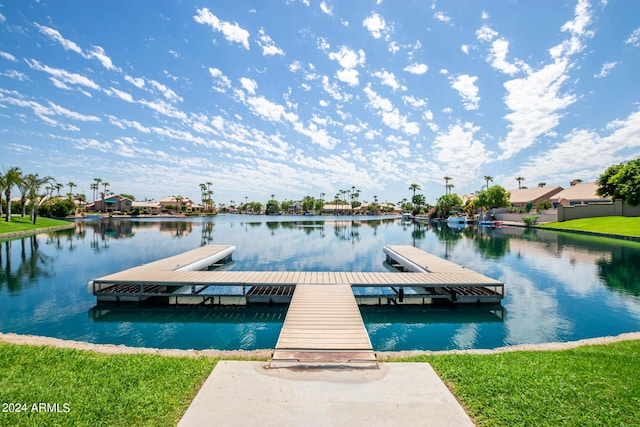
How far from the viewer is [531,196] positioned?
81062mm

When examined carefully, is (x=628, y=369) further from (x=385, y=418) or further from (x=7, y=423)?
(x=7, y=423)

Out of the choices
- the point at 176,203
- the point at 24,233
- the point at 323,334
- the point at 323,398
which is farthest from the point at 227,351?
the point at 176,203

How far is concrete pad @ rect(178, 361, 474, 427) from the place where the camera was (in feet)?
14.3

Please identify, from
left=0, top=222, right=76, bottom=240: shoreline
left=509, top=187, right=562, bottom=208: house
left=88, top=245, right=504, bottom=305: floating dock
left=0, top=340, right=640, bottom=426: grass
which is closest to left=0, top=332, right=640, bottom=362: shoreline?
left=0, top=340, right=640, bottom=426: grass

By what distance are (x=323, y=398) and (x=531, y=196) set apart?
95786 mm

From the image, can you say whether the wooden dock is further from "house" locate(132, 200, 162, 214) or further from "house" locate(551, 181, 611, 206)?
"house" locate(132, 200, 162, 214)

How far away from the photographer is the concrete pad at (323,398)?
14.3 ft

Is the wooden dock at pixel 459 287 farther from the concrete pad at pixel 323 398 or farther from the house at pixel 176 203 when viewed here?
the house at pixel 176 203

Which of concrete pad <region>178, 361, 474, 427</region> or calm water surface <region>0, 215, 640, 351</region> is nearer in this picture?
concrete pad <region>178, 361, 474, 427</region>

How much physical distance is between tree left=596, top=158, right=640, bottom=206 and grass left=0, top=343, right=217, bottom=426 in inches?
2233

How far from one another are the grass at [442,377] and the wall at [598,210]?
187ft

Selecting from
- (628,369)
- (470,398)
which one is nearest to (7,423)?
(470,398)

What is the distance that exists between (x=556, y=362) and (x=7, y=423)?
32.5 feet

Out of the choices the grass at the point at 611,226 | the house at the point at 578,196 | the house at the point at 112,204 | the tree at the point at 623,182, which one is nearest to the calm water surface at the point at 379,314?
the grass at the point at 611,226
